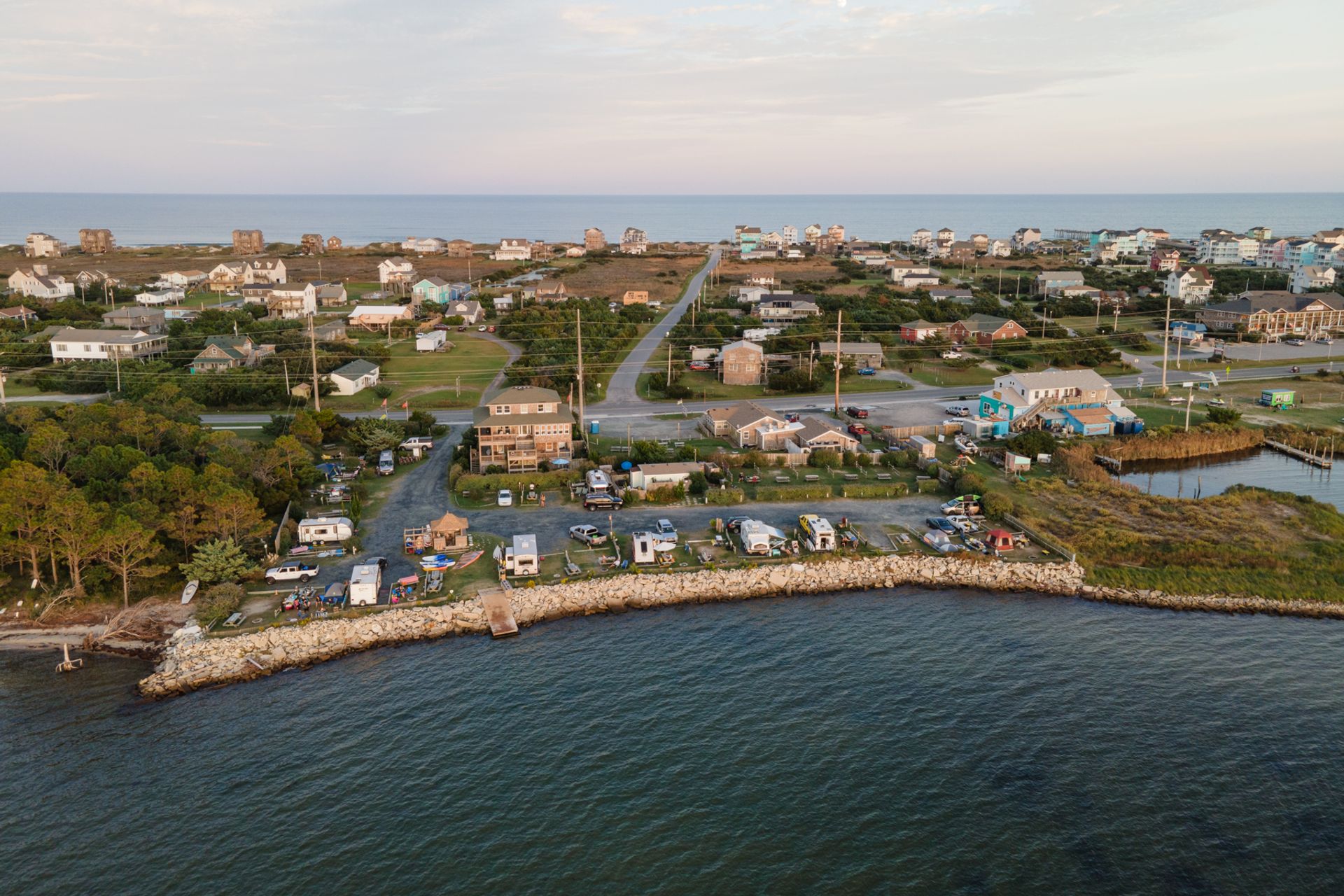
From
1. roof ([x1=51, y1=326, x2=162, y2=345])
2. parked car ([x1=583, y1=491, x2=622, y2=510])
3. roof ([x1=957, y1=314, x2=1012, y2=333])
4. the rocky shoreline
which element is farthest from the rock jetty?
roof ([x1=51, y1=326, x2=162, y2=345])

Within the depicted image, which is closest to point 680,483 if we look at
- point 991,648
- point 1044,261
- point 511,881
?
point 991,648

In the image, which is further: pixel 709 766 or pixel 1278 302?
pixel 1278 302

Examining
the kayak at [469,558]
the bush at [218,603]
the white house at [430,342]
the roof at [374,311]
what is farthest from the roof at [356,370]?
the bush at [218,603]

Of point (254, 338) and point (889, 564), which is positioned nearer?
point (889, 564)

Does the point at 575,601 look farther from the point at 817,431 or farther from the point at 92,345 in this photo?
the point at 92,345

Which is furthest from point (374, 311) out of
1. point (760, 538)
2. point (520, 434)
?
point (760, 538)

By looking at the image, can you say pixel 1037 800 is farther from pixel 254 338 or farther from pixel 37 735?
pixel 254 338

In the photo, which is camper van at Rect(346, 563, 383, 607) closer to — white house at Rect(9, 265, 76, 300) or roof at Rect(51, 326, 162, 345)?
roof at Rect(51, 326, 162, 345)
